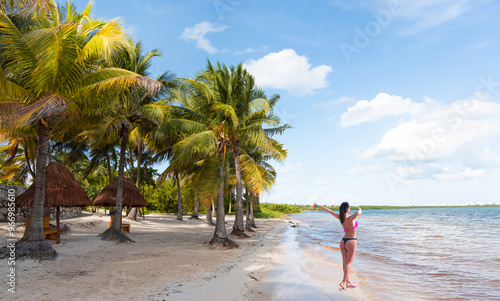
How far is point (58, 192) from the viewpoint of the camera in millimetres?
12094

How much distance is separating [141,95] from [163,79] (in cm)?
207

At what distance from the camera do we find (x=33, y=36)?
25.8ft

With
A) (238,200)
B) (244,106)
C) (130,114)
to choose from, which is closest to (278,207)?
(238,200)

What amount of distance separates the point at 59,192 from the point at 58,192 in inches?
1.3

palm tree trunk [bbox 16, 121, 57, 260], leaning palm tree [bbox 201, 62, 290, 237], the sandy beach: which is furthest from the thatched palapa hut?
leaning palm tree [bbox 201, 62, 290, 237]

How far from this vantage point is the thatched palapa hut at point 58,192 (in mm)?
11602

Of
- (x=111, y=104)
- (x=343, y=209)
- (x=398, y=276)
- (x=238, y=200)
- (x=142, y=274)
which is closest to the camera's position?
(x=343, y=209)

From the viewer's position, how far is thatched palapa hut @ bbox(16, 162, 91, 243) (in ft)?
38.1

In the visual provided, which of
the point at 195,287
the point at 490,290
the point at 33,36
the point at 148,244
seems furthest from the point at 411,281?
the point at 33,36

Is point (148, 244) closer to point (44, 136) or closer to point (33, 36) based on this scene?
point (44, 136)

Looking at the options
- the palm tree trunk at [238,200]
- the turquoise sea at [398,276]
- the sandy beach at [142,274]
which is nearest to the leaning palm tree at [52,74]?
the sandy beach at [142,274]

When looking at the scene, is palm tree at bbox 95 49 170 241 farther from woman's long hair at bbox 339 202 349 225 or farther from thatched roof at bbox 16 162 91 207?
woman's long hair at bbox 339 202 349 225

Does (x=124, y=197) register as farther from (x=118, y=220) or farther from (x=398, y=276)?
(x=398, y=276)

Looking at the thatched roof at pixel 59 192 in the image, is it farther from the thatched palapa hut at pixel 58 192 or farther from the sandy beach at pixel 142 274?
the sandy beach at pixel 142 274
